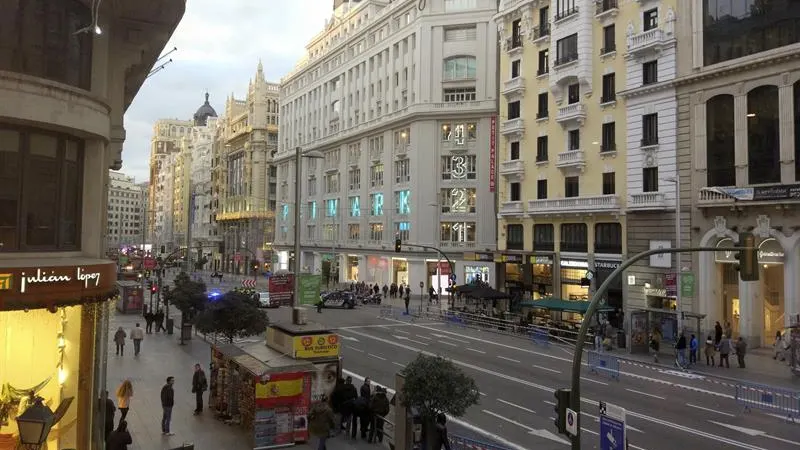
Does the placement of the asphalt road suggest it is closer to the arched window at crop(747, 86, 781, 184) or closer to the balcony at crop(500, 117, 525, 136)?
the arched window at crop(747, 86, 781, 184)

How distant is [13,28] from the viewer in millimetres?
10992

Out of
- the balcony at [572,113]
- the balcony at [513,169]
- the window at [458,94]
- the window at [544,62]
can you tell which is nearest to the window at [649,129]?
the balcony at [572,113]

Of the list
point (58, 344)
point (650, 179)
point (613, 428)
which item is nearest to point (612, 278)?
point (613, 428)

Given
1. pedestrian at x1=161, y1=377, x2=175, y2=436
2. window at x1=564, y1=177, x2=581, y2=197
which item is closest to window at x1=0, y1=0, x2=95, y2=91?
pedestrian at x1=161, y1=377, x2=175, y2=436

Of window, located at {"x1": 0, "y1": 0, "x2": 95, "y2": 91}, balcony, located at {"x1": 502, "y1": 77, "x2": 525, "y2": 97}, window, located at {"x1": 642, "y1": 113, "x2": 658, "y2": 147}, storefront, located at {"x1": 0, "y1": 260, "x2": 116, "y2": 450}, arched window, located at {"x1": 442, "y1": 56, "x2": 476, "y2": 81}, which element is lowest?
storefront, located at {"x1": 0, "y1": 260, "x2": 116, "y2": 450}

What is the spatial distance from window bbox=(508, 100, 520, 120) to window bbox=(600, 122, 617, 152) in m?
9.58

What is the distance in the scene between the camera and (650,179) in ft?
126

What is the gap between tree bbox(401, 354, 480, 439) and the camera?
1348 cm

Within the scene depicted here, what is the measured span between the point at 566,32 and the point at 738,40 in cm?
1333

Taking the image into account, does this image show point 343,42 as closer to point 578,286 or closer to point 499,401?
point 578,286

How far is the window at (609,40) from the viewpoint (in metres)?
41.3

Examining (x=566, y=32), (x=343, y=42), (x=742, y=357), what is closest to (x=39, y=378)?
(x=742, y=357)

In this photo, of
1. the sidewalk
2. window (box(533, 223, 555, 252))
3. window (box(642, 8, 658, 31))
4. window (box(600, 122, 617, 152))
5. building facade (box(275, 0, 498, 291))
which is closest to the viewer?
the sidewalk

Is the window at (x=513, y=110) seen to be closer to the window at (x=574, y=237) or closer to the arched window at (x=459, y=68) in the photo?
the window at (x=574, y=237)
